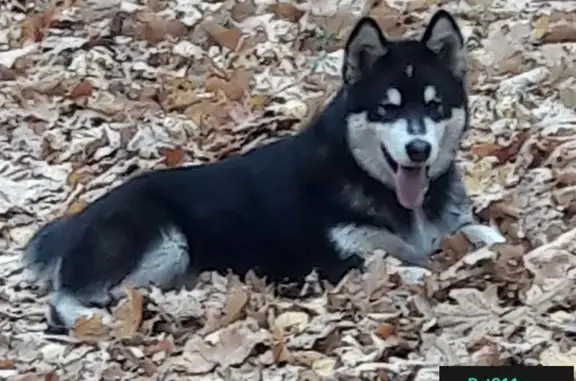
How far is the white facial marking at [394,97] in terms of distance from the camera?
5081mm

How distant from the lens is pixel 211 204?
541cm

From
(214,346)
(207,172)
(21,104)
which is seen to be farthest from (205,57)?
(214,346)

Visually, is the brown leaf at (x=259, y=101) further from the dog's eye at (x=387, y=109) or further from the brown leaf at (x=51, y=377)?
the brown leaf at (x=51, y=377)

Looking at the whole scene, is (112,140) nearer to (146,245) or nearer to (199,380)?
(146,245)

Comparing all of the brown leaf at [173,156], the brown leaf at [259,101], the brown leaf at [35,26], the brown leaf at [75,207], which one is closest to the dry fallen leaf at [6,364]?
the brown leaf at [75,207]

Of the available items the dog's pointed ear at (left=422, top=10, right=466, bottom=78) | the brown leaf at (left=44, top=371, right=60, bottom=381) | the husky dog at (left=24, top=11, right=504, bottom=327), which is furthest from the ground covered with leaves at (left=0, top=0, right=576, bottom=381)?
the dog's pointed ear at (left=422, top=10, right=466, bottom=78)

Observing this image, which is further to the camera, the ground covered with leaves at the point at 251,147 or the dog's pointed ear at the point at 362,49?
the dog's pointed ear at the point at 362,49

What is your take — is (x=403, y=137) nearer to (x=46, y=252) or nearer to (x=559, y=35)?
(x=46, y=252)

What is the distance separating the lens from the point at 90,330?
15.9ft

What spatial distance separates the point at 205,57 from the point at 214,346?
3747 millimetres

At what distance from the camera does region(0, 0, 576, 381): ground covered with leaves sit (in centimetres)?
450

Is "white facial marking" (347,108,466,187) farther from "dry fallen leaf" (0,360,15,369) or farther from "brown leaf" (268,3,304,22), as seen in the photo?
"brown leaf" (268,3,304,22)

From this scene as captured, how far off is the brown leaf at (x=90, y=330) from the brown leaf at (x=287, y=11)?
406 centimetres

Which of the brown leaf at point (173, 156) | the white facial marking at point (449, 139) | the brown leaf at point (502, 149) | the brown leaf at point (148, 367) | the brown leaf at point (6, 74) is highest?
the white facial marking at point (449, 139)
